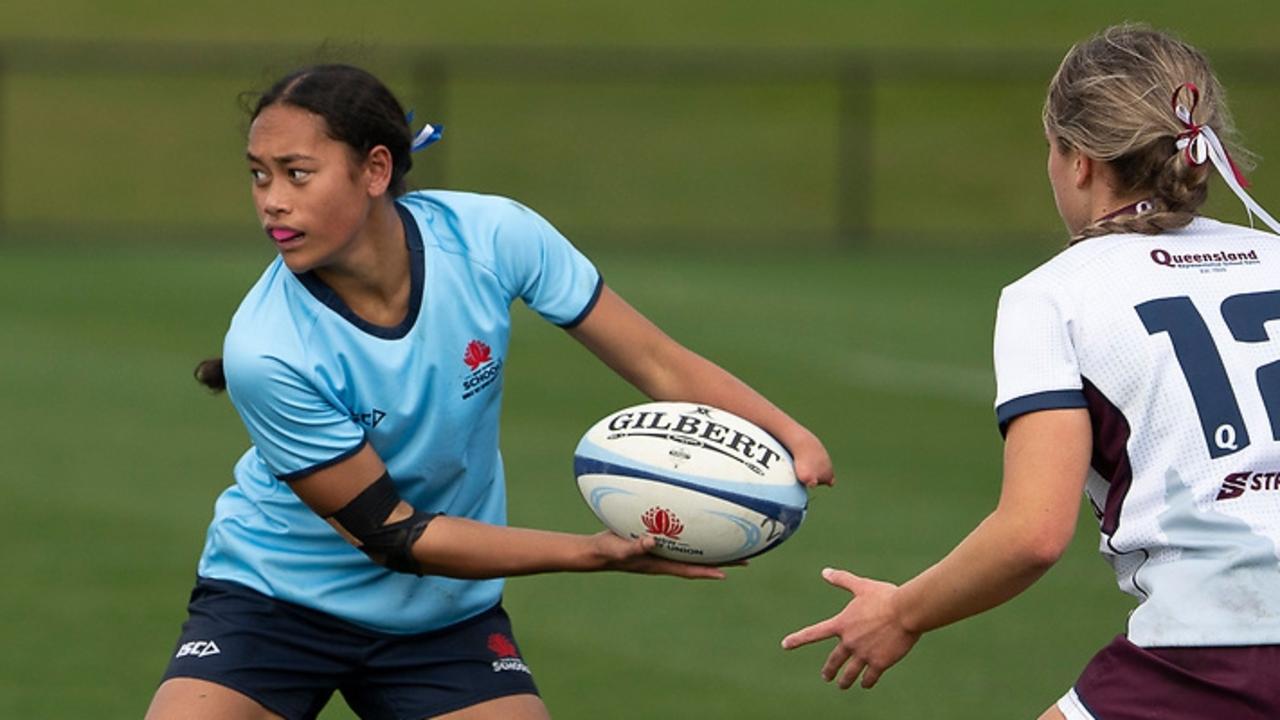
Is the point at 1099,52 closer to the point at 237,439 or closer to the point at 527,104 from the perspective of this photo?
the point at 237,439

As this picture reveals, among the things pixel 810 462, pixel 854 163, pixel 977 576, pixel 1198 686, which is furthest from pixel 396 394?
pixel 854 163

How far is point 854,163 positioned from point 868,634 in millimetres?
23911

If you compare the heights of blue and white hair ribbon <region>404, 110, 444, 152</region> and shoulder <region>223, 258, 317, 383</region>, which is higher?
blue and white hair ribbon <region>404, 110, 444, 152</region>

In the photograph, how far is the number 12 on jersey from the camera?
12.4 ft

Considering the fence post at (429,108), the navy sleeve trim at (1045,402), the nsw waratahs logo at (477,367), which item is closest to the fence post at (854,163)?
the fence post at (429,108)

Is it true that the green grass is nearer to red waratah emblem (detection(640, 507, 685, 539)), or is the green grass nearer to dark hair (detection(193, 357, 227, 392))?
dark hair (detection(193, 357, 227, 392))

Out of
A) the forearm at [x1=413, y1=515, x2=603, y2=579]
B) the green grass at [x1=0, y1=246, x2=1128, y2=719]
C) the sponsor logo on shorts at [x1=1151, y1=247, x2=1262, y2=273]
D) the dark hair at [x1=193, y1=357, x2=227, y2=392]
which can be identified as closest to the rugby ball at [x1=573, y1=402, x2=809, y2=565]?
the forearm at [x1=413, y1=515, x2=603, y2=579]

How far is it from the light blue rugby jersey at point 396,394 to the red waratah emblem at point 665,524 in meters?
0.53

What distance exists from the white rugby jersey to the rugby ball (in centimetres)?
91

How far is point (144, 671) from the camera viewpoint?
288 inches

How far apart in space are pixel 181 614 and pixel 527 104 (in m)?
24.7

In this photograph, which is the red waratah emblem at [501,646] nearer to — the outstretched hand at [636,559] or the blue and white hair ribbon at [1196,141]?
the outstretched hand at [636,559]

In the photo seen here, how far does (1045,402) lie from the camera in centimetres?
376

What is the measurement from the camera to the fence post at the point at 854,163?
82.5 feet
